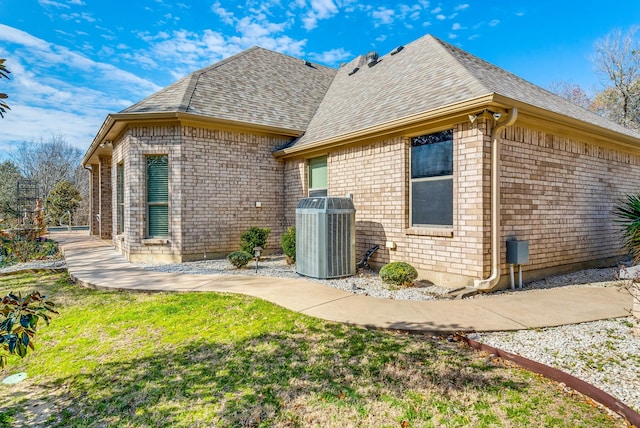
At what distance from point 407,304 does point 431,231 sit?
6.07 ft

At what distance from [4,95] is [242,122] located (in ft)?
22.6

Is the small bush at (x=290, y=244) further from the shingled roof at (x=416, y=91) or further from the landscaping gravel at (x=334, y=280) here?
the shingled roof at (x=416, y=91)

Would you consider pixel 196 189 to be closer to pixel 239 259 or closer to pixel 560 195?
pixel 239 259

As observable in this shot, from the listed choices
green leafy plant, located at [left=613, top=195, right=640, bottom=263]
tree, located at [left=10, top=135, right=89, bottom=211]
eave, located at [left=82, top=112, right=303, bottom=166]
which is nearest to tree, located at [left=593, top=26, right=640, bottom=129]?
green leafy plant, located at [left=613, top=195, right=640, bottom=263]

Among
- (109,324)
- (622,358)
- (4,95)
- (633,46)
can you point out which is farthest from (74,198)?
(633,46)

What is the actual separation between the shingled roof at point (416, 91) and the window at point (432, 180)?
69 centimetres

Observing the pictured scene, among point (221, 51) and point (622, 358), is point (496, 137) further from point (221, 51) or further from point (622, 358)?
point (221, 51)

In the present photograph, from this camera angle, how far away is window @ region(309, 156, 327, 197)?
895 cm

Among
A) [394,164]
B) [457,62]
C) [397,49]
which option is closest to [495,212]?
[394,164]

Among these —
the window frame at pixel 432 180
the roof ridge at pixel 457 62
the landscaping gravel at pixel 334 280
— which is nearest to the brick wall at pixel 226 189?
the landscaping gravel at pixel 334 280

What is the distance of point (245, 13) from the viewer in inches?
395

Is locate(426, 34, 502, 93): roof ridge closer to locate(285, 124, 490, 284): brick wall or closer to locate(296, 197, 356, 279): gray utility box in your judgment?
locate(285, 124, 490, 284): brick wall

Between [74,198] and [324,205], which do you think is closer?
[324,205]

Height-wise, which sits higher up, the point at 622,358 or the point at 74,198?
the point at 74,198
